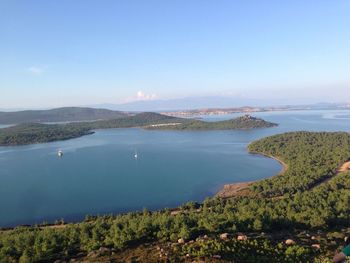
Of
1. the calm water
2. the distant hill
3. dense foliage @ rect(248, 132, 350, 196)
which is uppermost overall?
the distant hill

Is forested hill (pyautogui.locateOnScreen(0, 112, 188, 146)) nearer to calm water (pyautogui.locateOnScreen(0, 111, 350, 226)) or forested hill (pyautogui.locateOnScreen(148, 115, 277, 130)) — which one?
forested hill (pyautogui.locateOnScreen(148, 115, 277, 130))

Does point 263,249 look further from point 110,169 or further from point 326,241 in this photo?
point 110,169

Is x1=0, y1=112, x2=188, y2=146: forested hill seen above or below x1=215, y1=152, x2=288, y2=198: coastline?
above

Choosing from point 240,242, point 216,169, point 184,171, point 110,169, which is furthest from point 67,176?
point 240,242

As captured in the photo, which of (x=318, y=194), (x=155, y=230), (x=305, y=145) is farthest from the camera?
(x=305, y=145)

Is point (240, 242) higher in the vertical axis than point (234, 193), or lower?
higher

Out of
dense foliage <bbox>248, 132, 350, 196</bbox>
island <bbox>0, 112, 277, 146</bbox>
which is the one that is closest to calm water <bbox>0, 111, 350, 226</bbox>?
dense foliage <bbox>248, 132, 350, 196</bbox>
